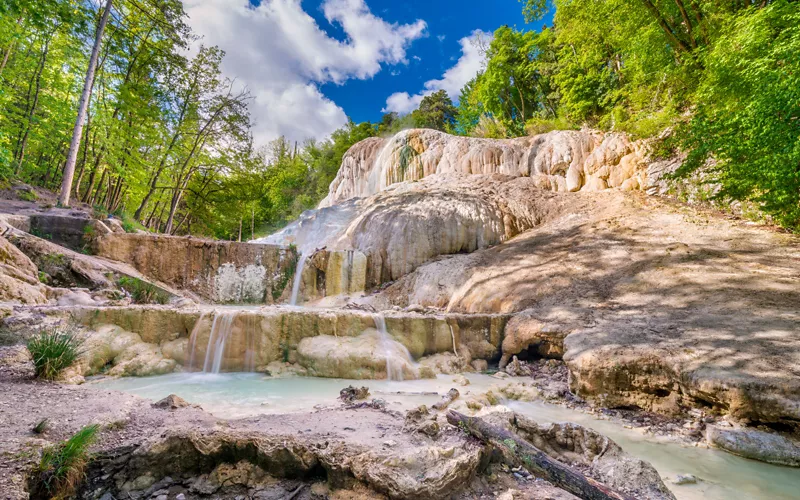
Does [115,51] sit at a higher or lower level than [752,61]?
higher

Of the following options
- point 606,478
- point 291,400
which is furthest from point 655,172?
point 291,400

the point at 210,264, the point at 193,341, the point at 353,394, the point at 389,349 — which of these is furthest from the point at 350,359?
the point at 210,264

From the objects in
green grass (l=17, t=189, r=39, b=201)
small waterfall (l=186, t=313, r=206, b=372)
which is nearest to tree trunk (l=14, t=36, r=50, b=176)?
green grass (l=17, t=189, r=39, b=201)

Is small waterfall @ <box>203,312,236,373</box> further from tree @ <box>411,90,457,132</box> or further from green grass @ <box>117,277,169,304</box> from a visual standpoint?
tree @ <box>411,90,457,132</box>

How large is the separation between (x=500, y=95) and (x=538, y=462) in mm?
24752

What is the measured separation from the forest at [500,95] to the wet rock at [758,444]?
4955mm

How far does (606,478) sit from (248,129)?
65.5 ft

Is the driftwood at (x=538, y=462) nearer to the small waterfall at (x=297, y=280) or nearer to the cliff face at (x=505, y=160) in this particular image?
the small waterfall at (x=297, y=280)

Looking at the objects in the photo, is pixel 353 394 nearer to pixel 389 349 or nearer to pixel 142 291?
pixel 389 349

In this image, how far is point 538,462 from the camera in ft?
7.72

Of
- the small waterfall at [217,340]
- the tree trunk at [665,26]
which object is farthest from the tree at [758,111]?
the small waterfall at [217,340]

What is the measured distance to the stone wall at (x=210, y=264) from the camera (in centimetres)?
1066

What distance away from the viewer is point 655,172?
39.0 ft

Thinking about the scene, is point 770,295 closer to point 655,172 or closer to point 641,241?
point 641,241
